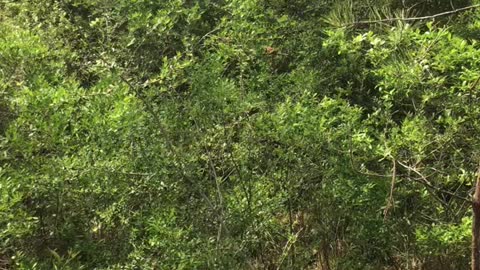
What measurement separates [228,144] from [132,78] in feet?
2.03

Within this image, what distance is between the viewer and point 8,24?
3.37 meters

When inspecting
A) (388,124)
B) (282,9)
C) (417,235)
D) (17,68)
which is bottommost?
(417,235)

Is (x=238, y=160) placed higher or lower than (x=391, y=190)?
higher

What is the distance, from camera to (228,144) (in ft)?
8.82

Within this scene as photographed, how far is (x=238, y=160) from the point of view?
2646mm

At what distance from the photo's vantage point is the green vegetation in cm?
241

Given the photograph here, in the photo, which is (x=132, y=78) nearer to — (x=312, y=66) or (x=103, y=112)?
(x=103, y=112)

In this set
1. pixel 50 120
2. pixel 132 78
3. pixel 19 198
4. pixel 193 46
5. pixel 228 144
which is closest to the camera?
pixel 19 198

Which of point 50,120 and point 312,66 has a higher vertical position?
point 50,120

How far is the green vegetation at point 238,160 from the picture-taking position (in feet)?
7.89

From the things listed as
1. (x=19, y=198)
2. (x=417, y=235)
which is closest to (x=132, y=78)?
(x=19, y=198)

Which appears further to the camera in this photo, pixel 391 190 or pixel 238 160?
pixel 238 160

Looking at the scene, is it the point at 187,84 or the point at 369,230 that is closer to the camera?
the point at 369,230

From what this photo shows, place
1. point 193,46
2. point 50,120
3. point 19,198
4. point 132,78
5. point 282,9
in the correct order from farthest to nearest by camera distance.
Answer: point 282,9 → point 193,46 → point 132,78 → point 50,120 → point 19,198
